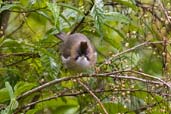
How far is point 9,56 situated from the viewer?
2.53 metres

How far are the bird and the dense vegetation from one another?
0.04 meters

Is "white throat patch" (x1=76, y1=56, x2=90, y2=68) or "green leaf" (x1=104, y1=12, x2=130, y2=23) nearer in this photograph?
"green leaf" (x1=104, y1=12, x2=130, y2=23)

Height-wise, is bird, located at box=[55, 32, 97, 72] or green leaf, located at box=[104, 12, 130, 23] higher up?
green leaf, located at box=[104, 12, 130, 23]

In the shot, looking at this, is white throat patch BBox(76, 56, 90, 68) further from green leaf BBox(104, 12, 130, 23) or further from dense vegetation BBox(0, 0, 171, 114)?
green leaf BBox(104, 12, 130, 23)

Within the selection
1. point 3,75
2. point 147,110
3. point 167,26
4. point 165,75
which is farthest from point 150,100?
point 3,75

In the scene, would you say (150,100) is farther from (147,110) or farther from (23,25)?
(23,25)

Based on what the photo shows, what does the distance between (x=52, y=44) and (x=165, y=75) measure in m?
0.76

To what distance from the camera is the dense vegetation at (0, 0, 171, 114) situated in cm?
211

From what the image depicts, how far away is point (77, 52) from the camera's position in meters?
2.76

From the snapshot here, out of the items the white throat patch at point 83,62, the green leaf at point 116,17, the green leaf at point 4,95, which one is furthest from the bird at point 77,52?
the green leaf at point 4,95

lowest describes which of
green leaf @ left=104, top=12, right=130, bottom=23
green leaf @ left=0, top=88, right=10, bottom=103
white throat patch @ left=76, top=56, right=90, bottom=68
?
white throat patch @ left=76, top=56, right=90, bottom=68

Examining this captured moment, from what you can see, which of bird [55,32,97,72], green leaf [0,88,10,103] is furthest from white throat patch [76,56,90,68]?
green leaf [0,88,10,103]

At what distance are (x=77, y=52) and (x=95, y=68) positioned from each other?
18.7 inches

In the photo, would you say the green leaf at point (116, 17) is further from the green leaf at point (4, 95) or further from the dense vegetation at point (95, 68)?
the green leaf at point (4, 95)
